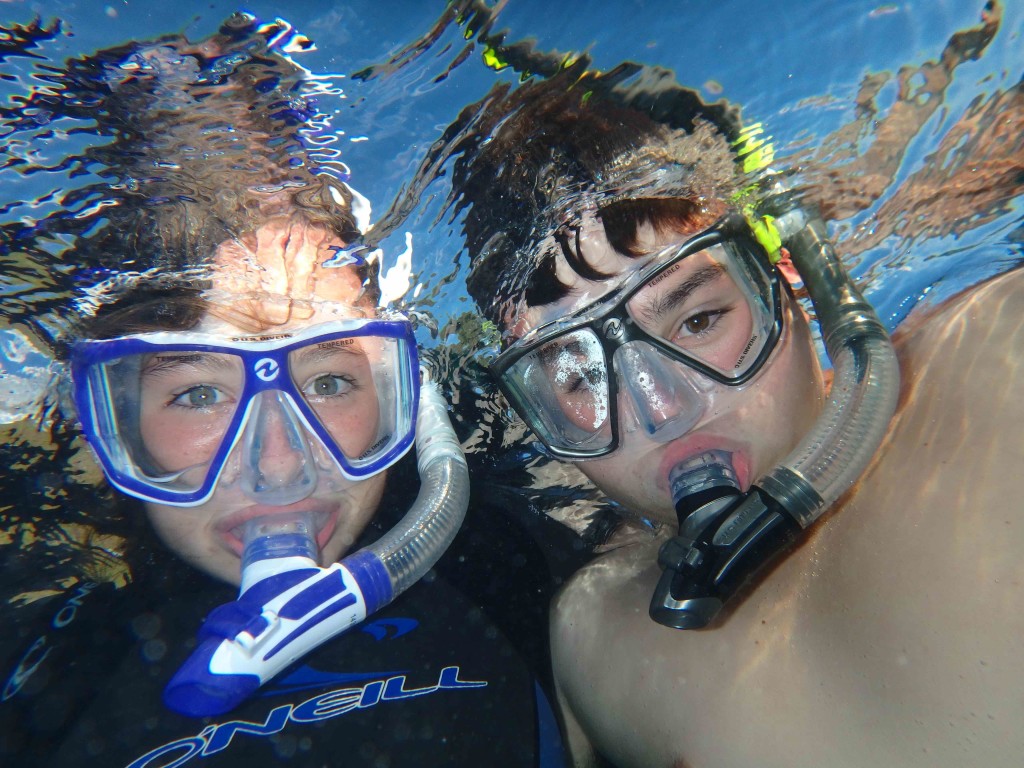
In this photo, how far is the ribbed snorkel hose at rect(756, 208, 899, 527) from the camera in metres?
2.11

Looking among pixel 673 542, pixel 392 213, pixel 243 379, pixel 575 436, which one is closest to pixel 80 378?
pixel 243 379

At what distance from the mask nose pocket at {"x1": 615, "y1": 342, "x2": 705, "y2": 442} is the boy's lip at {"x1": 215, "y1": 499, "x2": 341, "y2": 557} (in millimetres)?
1796

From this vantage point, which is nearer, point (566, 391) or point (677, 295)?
point (677, 295)

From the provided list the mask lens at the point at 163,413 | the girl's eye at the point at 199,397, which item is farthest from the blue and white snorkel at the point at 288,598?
the girl's eye at the point at 199,397

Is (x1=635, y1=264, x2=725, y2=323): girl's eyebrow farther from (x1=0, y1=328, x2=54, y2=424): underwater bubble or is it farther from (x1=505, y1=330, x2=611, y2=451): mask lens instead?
(x1=0, y1=328, x2=54, y2=424): underwater bubble

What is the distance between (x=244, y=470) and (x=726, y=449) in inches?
102

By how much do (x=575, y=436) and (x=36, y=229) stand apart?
128 inches

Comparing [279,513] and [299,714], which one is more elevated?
[279,513]

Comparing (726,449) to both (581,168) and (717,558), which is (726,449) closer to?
(717,558)

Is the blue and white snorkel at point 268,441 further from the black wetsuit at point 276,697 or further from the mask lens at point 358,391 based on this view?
the black wetsuit at point 276,697

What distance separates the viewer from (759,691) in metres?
2.33

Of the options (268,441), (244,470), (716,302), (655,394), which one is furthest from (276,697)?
(716,302)

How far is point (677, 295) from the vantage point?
305cm

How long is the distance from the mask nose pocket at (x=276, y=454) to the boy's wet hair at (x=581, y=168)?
64.1 inches
